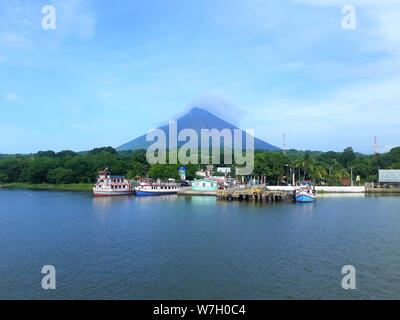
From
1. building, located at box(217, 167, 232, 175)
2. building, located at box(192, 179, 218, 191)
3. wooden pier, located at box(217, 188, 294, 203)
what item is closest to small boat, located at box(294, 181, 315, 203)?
wooden pier, located at box(217, 188, 294, 203)

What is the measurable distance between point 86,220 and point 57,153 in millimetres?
61059

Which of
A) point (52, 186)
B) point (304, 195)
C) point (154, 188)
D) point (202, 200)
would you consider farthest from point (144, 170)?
point (304, 195)

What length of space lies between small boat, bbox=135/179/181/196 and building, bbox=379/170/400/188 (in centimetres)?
2304

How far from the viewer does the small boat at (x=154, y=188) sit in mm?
39281

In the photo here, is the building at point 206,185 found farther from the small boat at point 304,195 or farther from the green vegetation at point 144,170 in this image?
the small boat at point 304,195

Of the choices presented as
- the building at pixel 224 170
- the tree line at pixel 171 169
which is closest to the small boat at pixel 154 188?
the tree line at pixel 171 169

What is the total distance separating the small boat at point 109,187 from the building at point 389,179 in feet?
91.8

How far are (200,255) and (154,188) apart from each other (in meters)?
26.4

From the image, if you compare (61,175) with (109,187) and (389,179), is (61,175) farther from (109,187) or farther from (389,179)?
(389,179)

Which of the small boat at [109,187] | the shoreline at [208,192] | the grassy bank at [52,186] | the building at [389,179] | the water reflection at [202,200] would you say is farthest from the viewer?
the grassy bank at [52,186]

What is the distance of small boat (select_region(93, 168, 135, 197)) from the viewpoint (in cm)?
3828
